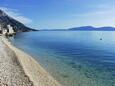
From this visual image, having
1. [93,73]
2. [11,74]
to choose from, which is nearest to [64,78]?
[93,73]

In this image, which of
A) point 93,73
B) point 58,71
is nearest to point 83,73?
point 93,73

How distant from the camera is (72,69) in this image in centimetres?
3656

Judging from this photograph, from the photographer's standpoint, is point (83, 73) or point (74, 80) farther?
point (83, 73)

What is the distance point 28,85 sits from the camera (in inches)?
875

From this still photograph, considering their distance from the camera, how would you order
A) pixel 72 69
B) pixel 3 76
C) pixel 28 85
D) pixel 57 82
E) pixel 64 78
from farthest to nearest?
pixel 72 69, pixel 64 78, pixel 57 82, pixel 3 76, pixel 28 85

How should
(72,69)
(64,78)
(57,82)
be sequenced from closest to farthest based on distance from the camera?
(57,82), (64,78), (72,69)

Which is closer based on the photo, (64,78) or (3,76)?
(3,76)

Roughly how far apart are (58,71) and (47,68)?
127 inches

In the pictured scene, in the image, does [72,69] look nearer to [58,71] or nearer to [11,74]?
[58,71]

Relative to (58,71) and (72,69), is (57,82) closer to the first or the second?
(58,71)

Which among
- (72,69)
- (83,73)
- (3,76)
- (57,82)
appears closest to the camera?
(3,76)

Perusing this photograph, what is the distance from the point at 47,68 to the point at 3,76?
1288 centimetres

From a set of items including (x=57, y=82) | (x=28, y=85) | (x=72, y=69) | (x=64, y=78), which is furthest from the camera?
(x=72, y=69)

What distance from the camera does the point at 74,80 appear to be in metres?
29.4
